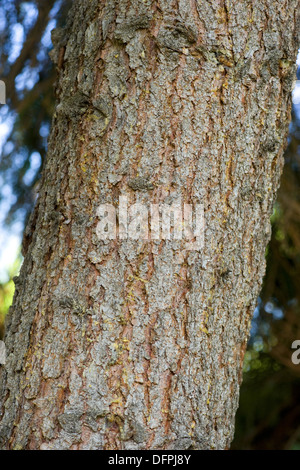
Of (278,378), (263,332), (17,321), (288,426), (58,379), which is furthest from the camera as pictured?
(288,426)

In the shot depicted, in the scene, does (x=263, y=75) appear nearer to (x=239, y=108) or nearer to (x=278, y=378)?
(x=239, y=108)

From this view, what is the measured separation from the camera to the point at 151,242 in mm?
1104

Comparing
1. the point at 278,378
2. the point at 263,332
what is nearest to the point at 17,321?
the point at 263,332

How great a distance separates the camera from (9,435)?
1.09 m

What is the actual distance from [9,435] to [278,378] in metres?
2.43

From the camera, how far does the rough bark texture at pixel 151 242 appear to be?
1.06m

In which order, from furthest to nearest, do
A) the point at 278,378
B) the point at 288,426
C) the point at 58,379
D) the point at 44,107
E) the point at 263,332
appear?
1. the point at 288,426
2. the point at 278,378
3. the point at 263,332
4. the point at 44,107
5. the point at 58,379

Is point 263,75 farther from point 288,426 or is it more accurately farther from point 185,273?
point 288,426

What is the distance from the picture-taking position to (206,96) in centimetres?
116

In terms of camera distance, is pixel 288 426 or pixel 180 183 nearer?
pixel 180 183

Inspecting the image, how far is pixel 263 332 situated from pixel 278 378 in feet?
1.85

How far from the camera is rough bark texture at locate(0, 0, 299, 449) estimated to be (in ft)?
3.47

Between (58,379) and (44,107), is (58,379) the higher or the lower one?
the lower one
